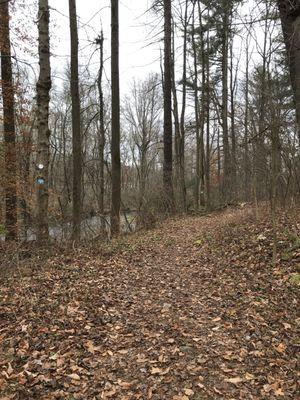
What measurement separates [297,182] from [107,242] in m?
5.11

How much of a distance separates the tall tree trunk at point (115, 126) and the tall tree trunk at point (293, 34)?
19.9 ft

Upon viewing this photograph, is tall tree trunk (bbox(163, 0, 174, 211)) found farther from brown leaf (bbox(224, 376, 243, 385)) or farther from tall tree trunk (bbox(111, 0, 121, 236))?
brown leaf (bbox(224, 376, 243, 385))

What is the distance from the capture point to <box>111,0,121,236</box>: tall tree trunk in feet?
35.9

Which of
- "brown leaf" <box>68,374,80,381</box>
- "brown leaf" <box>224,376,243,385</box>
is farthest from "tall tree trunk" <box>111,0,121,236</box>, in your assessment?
"brown leaf" <box>224,376,243,385</box>

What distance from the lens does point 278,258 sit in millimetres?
6152

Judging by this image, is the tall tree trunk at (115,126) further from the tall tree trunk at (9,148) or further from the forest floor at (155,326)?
the forest floor at (155,326)

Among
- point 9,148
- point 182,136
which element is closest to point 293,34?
point 9,148

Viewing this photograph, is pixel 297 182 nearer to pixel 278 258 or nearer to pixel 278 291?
pixel 278 258

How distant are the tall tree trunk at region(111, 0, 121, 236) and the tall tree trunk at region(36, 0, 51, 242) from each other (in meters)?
3.35

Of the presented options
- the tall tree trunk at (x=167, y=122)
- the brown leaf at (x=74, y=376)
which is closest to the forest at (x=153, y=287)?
the brown leaf at (x=74, y=376)

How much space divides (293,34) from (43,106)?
5006mm

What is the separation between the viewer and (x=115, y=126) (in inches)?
445

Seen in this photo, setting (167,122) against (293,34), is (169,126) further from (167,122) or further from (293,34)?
(293,34)

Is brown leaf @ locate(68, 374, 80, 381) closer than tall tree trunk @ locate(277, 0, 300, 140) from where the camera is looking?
Yes
